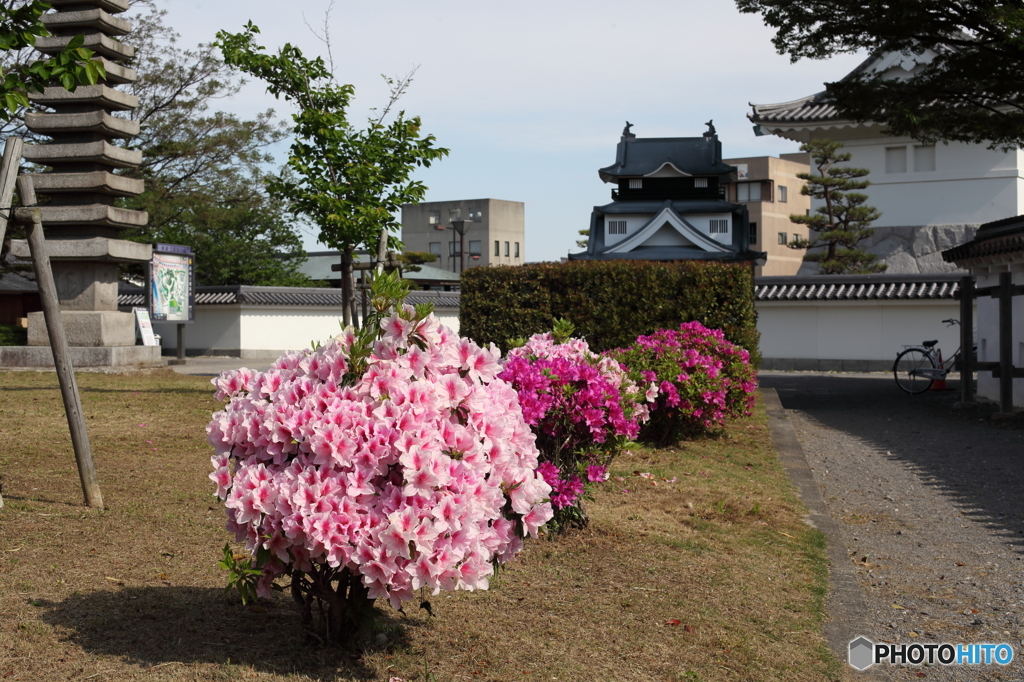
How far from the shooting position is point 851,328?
24.8m

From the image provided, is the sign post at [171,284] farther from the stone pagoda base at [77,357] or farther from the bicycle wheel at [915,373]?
the bicycle wheel at [915,373]

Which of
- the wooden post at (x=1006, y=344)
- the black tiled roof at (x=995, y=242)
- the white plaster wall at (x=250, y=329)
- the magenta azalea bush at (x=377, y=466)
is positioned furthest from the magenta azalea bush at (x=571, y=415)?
the white plaster wall at (x=250, y=329)

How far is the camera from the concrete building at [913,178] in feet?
89.7

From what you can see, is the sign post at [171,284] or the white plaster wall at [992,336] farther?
the sign post at [171,284]

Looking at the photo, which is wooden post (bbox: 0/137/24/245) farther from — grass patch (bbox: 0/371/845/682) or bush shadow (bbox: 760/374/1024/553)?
bush shadow (bbox: 760/374/1024/553)

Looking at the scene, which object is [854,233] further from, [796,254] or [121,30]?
[796,254]

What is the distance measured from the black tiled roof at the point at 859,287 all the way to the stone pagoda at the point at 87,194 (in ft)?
51.3

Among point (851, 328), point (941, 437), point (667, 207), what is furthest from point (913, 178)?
point (941, 437)

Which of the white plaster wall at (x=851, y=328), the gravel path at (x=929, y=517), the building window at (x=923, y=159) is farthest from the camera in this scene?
the building window at (x=923, y=159)

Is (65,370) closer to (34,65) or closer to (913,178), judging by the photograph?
(34,65)

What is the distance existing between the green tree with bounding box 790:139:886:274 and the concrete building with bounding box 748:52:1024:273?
0.48 metres

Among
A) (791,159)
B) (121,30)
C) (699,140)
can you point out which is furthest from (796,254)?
(121,30)
